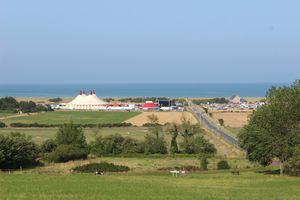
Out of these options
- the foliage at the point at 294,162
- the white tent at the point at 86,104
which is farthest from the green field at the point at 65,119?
the foliage at the point at 294,162

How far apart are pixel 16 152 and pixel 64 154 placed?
216 inches

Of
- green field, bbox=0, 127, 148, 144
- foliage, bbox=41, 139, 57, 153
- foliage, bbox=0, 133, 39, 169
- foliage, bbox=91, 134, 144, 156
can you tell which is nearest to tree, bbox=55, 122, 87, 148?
foliage, bbox=41, 139, 57, 153

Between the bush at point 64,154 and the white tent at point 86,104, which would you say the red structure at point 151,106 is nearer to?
the white tent at point 86,104

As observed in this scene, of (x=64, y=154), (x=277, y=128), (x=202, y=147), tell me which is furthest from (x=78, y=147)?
(x=277, y=128)

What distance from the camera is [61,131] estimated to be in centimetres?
5800

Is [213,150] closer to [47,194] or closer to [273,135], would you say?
[273,135]

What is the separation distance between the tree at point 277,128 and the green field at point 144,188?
16.6 feet

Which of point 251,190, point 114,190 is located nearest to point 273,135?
point 251,190

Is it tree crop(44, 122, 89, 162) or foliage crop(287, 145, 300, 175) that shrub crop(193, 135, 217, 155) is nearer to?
tree crop(44, 122, 89, 162)

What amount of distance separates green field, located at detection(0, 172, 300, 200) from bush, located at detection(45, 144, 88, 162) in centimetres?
1822

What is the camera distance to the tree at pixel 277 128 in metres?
39.8

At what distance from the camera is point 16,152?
156 feet

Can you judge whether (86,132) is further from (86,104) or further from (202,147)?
(86,104)

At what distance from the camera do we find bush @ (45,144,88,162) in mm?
51594
